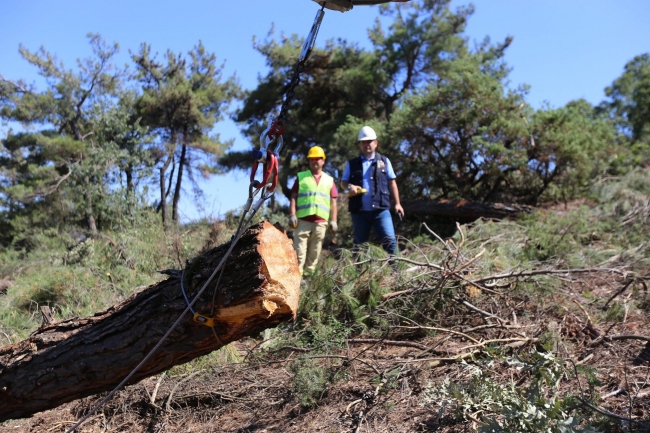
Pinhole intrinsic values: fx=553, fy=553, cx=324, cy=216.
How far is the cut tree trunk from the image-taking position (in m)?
2.61

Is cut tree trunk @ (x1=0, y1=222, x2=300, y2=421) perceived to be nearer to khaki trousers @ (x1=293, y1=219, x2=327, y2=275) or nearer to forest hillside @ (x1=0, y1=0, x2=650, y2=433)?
forest hillside @ (x1=0, y1=0, x2=650, y2=433)

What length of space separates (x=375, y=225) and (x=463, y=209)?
4.06 metres

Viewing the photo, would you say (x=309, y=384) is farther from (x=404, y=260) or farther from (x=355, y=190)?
(x=355, y=190)

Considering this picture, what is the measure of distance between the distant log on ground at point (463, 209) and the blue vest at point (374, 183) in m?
3.86

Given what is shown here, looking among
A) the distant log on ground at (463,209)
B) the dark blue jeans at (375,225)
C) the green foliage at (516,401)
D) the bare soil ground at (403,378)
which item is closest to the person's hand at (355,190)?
the dark blue jeans at (375,225)

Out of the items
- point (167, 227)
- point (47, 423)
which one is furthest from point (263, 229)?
point (167, 227)

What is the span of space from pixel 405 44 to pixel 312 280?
1074cm

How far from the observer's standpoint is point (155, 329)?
276cm

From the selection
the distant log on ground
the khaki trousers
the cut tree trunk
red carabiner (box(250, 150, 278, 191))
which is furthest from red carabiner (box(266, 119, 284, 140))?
the distant log on ground

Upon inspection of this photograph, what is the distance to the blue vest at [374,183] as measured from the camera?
5773 mm

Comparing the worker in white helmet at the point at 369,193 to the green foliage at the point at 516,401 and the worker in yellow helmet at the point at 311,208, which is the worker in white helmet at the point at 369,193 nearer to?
the worker in yellow helmet at the point at 311,208

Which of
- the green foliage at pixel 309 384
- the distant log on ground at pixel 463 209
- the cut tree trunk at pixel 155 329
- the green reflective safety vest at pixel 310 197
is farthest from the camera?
the distant log on ground at pixel 463 209

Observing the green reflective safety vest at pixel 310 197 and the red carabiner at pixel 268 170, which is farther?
the green reflective safety vest at pixel 310 197

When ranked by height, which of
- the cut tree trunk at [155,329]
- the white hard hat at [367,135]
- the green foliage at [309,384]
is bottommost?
the green foliage at [309,384]
